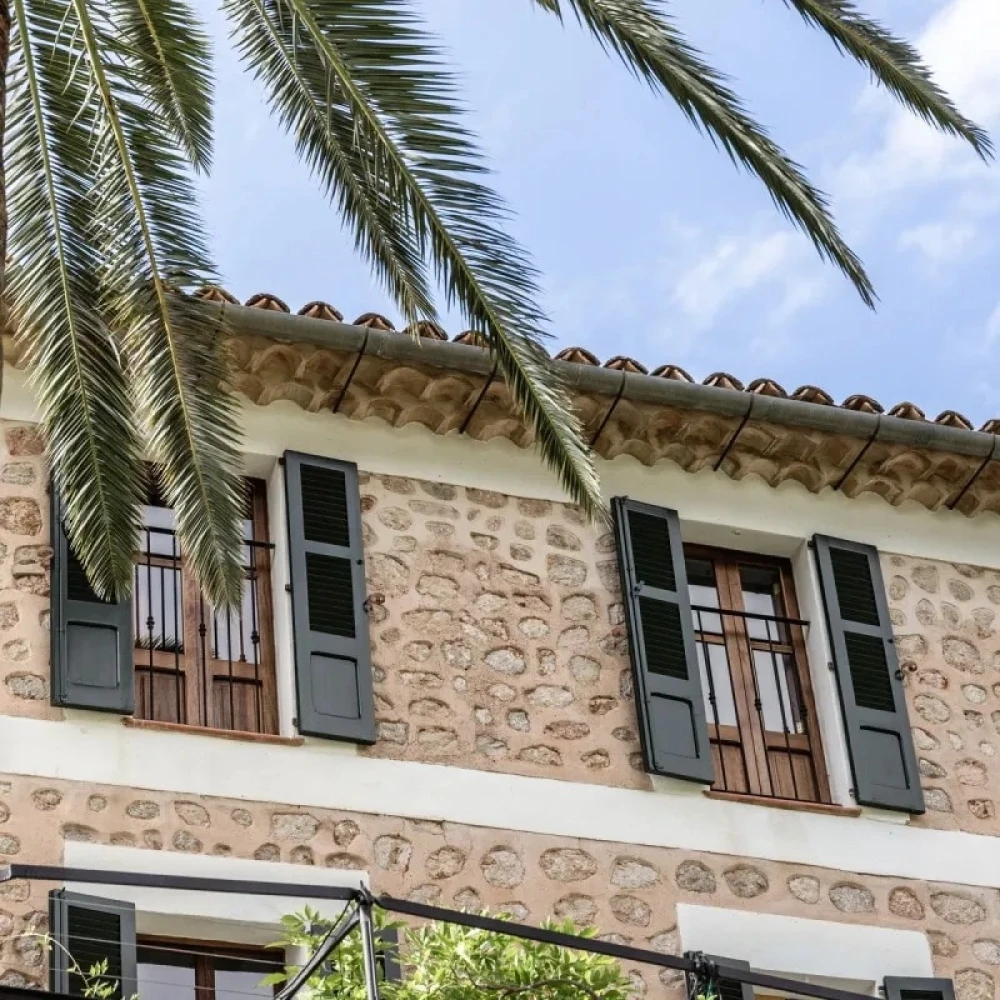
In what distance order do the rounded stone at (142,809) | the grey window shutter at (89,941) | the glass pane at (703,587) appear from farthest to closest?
the glass pane at (703,587) → the rounded stone at (142,809) → the grey window shutter at (89,941)

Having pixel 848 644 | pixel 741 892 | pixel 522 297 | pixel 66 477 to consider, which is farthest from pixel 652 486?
pixel 66 477

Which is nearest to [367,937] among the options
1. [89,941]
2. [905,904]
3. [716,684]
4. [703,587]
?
[89,941]

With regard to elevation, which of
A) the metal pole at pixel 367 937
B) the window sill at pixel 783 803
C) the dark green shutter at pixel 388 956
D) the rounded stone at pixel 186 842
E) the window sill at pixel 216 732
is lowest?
the metal pole at pixel 367 937

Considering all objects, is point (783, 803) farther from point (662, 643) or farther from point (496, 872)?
point (496, 872)

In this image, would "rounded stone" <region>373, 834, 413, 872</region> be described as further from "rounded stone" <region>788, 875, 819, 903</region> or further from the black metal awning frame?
the black metal awning frame

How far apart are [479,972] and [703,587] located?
179 inches

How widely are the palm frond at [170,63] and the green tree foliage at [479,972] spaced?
325cm

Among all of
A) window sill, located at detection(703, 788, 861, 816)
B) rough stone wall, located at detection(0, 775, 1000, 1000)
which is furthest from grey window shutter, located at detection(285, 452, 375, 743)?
window sill, located at detection(703, 788, 861, 816)

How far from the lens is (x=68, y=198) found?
9891 millimetres

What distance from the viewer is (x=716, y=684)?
12.8 m

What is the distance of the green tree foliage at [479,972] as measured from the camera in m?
8.97

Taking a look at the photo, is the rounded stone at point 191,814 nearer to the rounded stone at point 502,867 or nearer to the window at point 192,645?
the window at point 192,645

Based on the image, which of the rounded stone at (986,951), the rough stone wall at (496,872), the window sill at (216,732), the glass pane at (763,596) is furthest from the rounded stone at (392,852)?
the rounded stone at (986,951)

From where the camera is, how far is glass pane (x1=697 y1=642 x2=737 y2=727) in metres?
12.7
